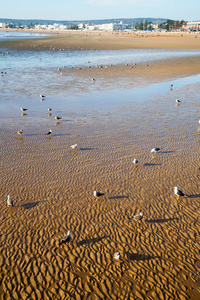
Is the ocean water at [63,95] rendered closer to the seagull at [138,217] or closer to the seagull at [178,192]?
the seagull at [178,192]

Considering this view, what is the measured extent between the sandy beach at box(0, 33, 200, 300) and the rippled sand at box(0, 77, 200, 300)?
0.10 feet

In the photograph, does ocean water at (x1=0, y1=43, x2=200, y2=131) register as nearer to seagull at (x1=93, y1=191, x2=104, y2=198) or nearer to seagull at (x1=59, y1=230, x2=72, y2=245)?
seagull at (x1=93, y1=191, x2=104, y2=198)

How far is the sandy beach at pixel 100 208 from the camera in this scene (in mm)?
6277

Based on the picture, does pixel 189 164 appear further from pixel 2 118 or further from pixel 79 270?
pixel 2 118

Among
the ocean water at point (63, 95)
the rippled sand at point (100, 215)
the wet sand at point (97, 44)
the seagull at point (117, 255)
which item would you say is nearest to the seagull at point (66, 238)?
the rippled sand at point (100, 215)

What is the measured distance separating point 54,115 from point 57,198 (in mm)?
9982

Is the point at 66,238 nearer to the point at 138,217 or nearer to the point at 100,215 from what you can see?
the point at 100,215

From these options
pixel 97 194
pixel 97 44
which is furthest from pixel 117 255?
pixel 97 44

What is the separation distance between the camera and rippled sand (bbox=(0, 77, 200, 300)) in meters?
6.25

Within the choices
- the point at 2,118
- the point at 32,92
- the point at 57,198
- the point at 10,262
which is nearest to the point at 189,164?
the point at 57,198

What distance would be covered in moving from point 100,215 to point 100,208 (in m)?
0.39

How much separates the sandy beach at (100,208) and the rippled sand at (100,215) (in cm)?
3

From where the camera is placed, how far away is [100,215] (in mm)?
8461

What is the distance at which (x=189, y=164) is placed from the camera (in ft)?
37.8
